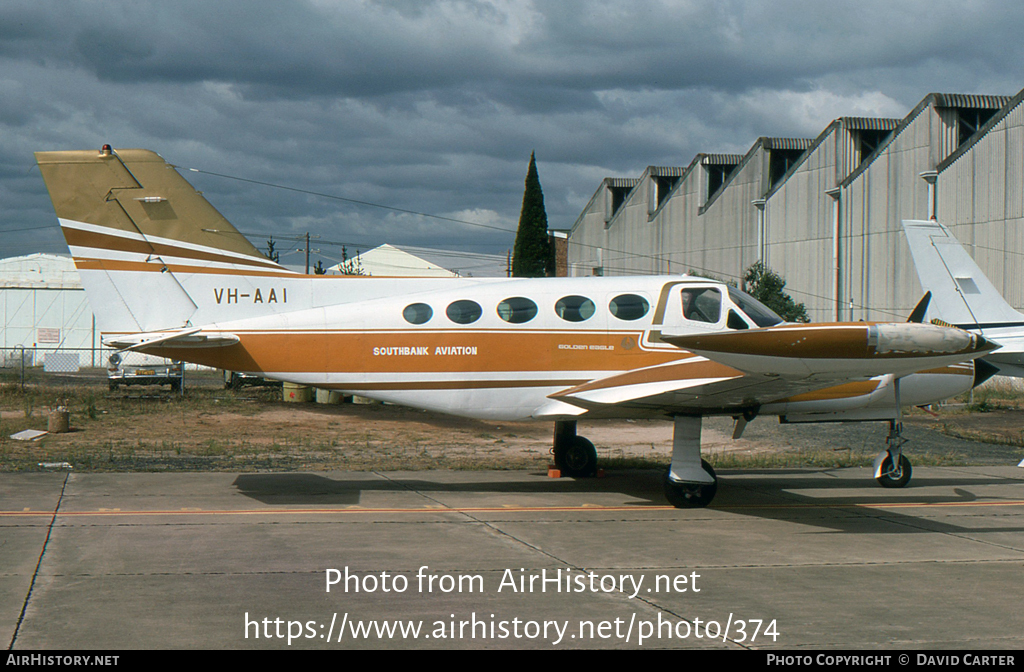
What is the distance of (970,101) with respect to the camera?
35.4 metres

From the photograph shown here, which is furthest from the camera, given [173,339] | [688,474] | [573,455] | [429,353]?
[573,455]

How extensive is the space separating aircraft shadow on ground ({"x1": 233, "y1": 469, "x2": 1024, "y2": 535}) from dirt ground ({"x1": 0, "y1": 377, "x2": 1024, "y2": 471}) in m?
1.61

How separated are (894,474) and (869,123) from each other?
31511mm

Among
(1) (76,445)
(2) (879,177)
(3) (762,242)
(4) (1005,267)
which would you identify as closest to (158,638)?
(1) (76,445)

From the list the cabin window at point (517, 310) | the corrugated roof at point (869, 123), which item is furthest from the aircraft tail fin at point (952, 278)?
the corrugated roof at point (869, 123)

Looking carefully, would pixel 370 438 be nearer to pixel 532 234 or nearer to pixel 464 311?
pixel 464 311

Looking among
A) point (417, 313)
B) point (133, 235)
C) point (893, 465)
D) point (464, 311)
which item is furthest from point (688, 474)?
point (133, 235)

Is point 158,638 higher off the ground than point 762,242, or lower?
lower

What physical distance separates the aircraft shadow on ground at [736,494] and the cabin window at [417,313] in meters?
2.31

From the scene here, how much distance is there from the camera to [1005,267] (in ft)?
105

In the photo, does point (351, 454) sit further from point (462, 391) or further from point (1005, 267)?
point (1005, 267)

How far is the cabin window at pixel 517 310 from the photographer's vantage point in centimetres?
1180

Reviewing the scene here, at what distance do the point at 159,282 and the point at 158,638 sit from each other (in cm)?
671

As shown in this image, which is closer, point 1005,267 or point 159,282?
point 159,282
